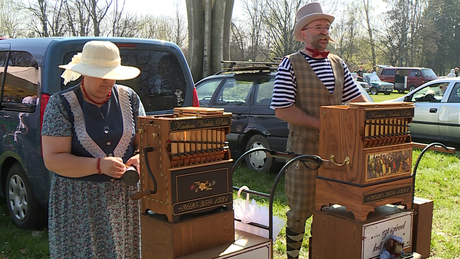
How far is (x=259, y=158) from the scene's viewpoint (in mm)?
7137

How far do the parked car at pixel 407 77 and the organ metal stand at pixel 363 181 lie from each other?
30.9m

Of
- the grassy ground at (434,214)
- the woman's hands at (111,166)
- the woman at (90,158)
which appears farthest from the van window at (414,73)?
the woman's hands at (111,166)

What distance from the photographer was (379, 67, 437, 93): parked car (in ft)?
103

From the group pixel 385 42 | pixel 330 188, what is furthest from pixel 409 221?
pixel 385 42

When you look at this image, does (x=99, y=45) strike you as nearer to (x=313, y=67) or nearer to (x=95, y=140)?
(x=95, y=140)

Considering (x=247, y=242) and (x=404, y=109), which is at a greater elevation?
(x=404, y=109)

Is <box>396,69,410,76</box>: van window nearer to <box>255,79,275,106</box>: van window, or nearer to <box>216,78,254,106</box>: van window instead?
<box>216,78,254,106</box>: van window

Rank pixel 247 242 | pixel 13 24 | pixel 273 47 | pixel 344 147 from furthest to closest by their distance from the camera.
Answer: pixel 273 47, pixel 13 24, pixel 344 147, pixel 247 242

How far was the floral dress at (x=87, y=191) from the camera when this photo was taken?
237 cm

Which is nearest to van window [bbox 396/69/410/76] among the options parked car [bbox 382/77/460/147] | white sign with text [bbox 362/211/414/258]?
parked car [bbox 382/77/460/147]

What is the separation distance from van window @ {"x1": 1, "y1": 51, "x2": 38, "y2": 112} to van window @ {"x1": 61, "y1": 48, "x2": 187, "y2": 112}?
0.82 meters

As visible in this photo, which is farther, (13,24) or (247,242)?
(13,24)

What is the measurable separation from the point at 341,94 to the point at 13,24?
1004 inches

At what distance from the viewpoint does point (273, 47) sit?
1451 inches
